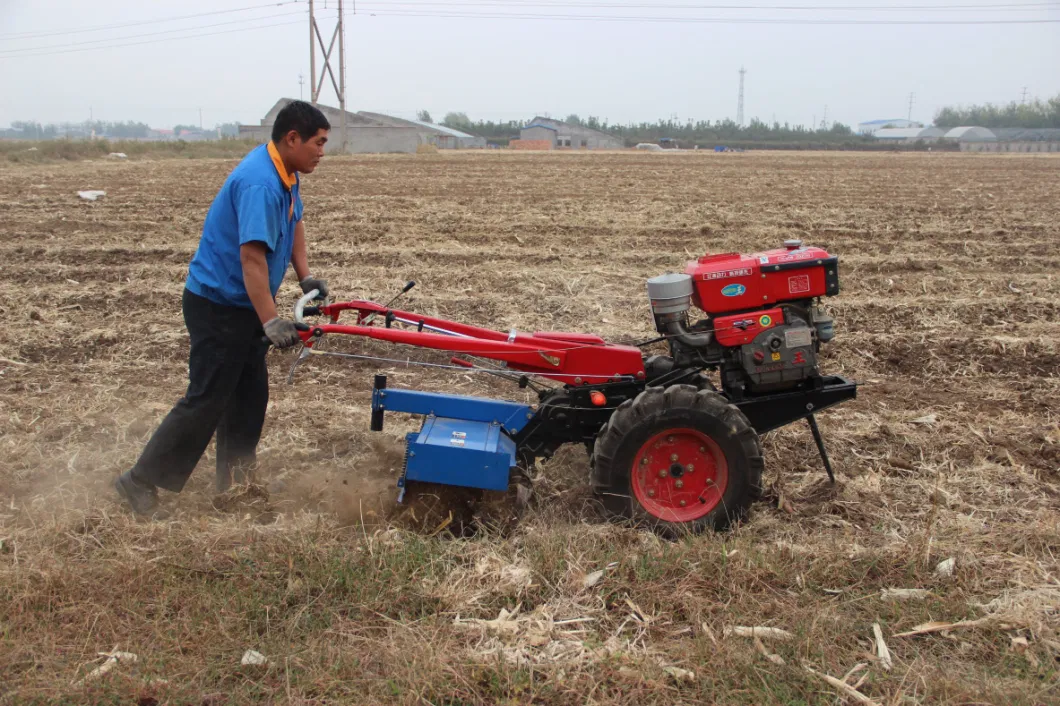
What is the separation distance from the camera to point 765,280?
12.7 feet

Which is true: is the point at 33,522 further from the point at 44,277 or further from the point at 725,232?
the point at 725,232

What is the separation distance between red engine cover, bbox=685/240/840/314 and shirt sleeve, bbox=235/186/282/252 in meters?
1.89

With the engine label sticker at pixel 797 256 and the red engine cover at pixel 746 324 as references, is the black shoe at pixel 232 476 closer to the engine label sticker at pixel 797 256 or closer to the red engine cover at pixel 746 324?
the red engine cover at pixel 746 324

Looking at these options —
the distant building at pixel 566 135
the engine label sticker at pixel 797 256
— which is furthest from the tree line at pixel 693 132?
the engine label sticker at pixel 797 256

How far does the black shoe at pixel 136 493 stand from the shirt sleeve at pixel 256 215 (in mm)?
1241

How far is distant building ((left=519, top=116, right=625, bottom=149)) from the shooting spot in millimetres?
85375

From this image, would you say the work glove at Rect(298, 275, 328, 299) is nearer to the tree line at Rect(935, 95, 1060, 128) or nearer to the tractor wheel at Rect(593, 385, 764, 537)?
the tractor wheel at Rect(593, 385, 764, 537)

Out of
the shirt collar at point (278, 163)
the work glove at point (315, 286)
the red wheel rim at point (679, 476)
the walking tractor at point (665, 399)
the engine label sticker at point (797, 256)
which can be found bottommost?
the red wheel rim at point (679, 476)

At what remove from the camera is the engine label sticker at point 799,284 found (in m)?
3.87

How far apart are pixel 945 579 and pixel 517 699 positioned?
5.73 ft

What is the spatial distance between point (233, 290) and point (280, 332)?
1.41ft

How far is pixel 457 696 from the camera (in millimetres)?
2584

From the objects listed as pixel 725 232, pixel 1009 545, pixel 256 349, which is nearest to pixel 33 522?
pixel 256 349

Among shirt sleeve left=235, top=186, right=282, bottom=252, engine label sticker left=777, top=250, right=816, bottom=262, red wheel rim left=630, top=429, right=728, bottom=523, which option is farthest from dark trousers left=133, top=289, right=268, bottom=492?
engine label sticker left=777, top=250, right=816, bottom=262
